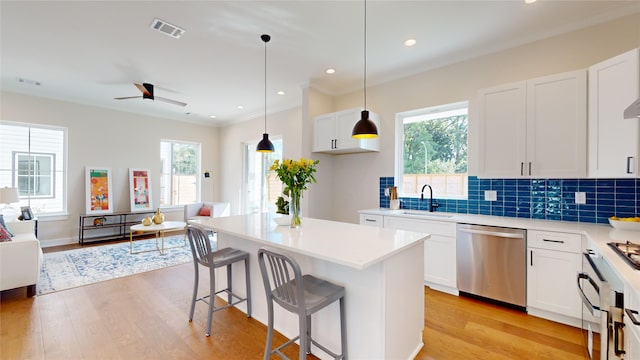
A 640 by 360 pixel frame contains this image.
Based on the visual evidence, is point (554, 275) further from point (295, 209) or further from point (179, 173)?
point (179, 173)

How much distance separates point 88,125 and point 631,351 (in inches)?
316

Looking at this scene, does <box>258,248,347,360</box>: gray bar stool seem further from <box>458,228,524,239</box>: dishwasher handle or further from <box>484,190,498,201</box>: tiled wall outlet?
<box>484,190,498,201</box>: tiled wall outlet

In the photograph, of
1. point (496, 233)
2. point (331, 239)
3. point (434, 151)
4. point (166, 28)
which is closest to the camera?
point (331, 239)

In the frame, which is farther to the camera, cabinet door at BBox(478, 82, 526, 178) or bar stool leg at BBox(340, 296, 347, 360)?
cabinet door at BBox(478, 82, 526, 178)

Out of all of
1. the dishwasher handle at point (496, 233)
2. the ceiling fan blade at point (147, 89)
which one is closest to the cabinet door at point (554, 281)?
the dishwasher handle at point (496, 233)

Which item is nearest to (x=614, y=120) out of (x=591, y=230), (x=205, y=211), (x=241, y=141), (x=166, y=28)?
(x=591, y=230)

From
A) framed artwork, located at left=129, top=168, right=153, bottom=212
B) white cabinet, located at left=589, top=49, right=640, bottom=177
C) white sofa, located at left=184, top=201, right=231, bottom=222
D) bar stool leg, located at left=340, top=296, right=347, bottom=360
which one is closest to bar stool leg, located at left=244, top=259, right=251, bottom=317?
bar stool leg, located at left=340, top=296, right=347, bottom=360

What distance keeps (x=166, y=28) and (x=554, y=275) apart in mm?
4589

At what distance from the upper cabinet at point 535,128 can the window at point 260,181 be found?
4190 millimetres

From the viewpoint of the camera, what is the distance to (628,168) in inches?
84.3

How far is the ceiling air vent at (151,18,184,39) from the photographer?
2777 mm

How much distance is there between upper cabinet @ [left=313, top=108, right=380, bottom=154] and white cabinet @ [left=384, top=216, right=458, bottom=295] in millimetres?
1340

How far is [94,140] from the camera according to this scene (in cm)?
575

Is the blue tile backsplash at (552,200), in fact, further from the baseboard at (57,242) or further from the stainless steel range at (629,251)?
the baseboard at (57,242)
